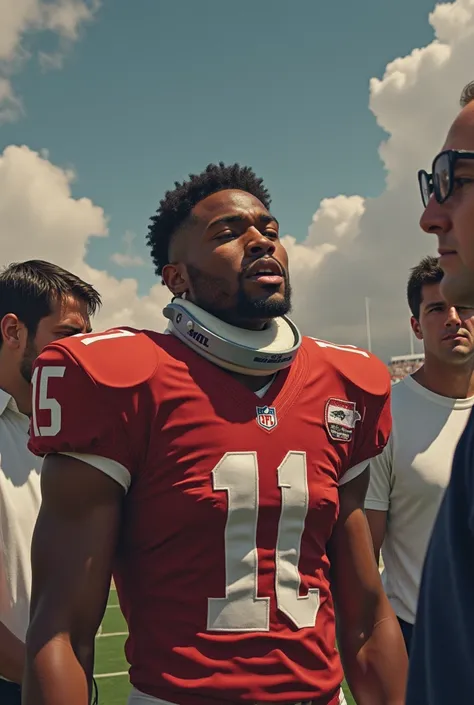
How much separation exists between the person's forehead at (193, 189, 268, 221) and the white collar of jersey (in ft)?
1.08

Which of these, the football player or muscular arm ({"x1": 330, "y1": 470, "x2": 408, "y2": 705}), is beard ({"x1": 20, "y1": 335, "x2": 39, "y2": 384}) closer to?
the football player

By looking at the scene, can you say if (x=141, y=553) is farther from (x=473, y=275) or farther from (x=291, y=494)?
(x=473, y=275)

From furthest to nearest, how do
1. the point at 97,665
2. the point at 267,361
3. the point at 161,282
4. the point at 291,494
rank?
the point at 97,665 < the point at 161,282 < the point at 267,361 < the point at 291,494

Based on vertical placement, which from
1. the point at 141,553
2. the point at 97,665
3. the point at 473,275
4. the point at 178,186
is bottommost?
the point at 97,665

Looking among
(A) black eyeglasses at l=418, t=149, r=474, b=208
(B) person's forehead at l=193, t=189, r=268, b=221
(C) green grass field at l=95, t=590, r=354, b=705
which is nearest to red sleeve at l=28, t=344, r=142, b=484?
(B) person's forehead at l=193, t=189, r=268, b=221

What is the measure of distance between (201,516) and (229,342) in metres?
0.45

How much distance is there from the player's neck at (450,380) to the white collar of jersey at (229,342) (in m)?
1.38

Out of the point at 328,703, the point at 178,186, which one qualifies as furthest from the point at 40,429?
the point at 178,186

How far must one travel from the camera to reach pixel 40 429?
1.73 m

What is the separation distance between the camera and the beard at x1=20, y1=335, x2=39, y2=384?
274 cm

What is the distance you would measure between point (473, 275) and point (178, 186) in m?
1.46

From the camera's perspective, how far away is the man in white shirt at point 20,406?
237 cm

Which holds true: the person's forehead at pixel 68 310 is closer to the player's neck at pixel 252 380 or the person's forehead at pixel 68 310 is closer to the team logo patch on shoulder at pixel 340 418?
the player's neck at pixel 252 380

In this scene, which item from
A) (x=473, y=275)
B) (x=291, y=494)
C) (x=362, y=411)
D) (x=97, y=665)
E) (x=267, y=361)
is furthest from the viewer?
(x=97, y=665)
